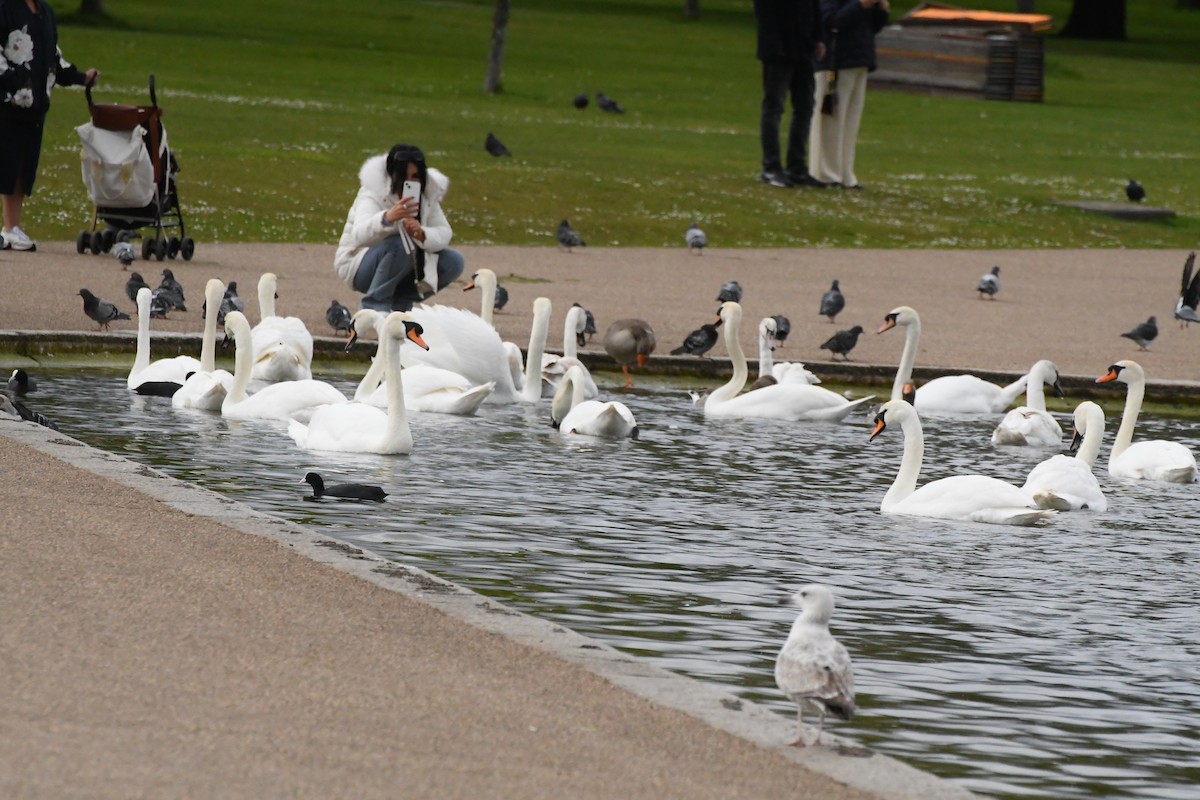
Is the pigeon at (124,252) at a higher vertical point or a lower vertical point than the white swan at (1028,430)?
higher

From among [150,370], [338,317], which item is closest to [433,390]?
[150,370]

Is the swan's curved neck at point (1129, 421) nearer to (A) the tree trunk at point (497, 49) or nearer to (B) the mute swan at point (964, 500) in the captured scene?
(B) the mute swan at point (964, 500)

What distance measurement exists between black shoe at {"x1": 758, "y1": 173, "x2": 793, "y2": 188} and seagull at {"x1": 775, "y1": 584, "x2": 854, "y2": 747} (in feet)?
72.3

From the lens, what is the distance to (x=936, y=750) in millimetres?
5500

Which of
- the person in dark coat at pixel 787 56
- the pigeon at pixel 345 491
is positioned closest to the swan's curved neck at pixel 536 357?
the pigeon at pixel 345 491

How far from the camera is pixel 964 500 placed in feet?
30.6

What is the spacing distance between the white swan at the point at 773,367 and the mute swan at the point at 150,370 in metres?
3.60

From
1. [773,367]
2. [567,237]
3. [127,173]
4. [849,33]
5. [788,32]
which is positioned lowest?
[773,367]

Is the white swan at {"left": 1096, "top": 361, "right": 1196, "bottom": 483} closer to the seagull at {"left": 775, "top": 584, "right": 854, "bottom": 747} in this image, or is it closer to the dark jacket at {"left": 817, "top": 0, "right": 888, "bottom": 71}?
the seagull at {"left": 775, "top": 584, "right": 854, "bottom": 747}

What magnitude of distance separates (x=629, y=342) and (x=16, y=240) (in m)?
6.52

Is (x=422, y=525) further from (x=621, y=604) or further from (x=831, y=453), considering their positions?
(x=831, y=453)

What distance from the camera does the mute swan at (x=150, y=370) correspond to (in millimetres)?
11969

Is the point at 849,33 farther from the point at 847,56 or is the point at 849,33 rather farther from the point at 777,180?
the point at 777,180

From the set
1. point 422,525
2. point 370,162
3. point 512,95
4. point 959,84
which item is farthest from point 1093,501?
point 959,84
